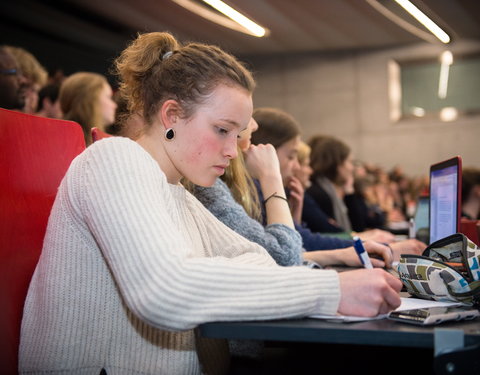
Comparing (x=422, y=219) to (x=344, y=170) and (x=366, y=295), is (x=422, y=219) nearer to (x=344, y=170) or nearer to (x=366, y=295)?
(x=344, y=170)

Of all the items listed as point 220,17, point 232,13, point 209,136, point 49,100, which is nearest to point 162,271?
point 209,136

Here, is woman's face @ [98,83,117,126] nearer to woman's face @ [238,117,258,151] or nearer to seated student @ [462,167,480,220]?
woman's face @ [238,117,258,151]

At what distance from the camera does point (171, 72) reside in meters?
1.37

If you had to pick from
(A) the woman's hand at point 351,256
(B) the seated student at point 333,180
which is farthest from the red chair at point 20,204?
(B) the seated student at point 333,180

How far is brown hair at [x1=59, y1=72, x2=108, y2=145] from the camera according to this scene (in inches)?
130

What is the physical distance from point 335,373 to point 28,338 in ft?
1.99

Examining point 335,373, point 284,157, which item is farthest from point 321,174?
point 335,373

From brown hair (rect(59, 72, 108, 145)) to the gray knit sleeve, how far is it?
1.56 meters

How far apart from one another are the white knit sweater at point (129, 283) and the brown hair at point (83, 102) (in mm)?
2207

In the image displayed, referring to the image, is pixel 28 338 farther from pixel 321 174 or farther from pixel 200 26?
pixel 200 26

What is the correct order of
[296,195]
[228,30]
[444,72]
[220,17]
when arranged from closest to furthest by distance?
[296,195]
[220,17]
[228,30]
[444,72]

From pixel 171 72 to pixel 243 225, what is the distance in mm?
693

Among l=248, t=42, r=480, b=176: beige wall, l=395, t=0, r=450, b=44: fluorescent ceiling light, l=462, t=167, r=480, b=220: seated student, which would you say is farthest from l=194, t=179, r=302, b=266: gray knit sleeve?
l=248, t=42, r=480, b=176: beige wall

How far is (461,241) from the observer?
1.24 meters
